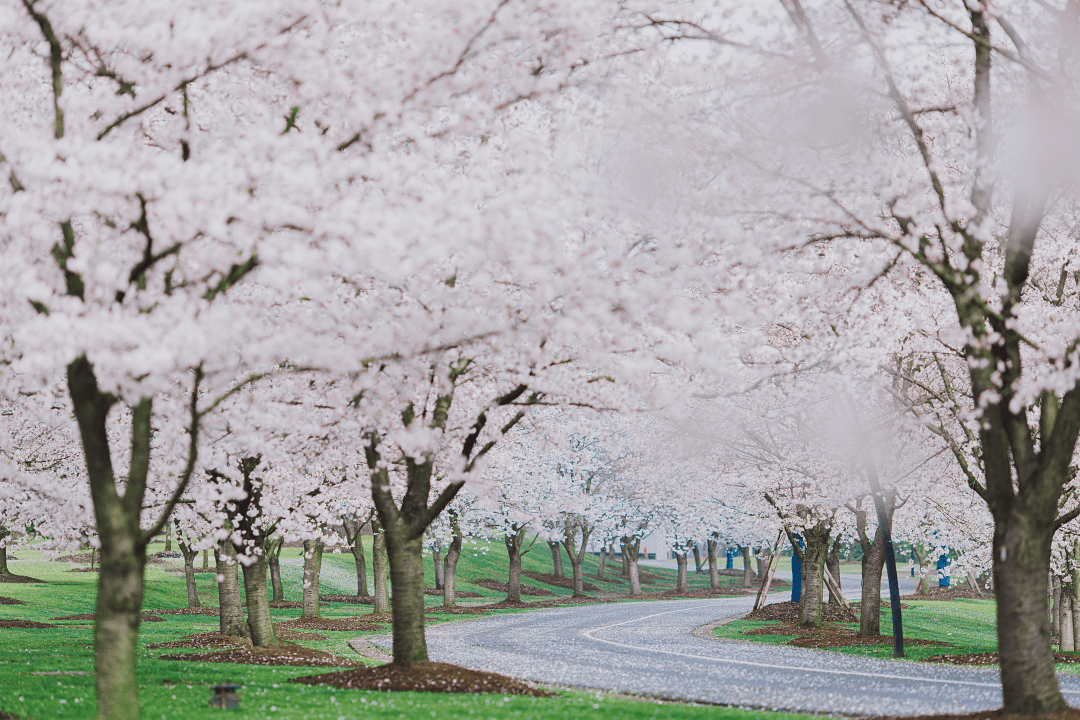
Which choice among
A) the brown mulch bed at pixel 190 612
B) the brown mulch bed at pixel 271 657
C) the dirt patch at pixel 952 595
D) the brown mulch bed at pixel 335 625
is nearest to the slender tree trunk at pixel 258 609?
the brown mulch bed at pixel 271 657

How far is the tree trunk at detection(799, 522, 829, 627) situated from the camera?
31.7 meters

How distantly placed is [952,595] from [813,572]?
40357mm

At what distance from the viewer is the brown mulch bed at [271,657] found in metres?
20.3

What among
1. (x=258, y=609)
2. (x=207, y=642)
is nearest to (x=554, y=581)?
(x=207, y=642)

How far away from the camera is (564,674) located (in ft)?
66.9

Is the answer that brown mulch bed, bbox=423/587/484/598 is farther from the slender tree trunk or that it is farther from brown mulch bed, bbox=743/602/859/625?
the slender tree trunk

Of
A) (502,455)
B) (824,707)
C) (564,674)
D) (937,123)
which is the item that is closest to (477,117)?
(937,123)

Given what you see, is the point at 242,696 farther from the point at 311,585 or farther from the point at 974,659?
the point at 311,585

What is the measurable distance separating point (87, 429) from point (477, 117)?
20.3 ft

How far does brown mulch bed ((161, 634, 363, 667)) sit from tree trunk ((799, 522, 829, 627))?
17649 millimetres

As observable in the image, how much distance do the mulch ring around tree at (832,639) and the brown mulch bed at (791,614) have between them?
10.3ft

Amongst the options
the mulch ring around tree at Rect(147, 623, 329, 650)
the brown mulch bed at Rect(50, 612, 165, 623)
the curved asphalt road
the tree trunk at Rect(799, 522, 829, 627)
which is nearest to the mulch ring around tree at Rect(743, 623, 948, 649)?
the tree trunk at Rect(799, 522, 829, 627)

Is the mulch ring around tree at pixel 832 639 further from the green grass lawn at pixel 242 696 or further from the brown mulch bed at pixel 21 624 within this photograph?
the brown mulch bed at pixel 21 624

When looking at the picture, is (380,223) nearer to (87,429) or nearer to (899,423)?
(87,429)
